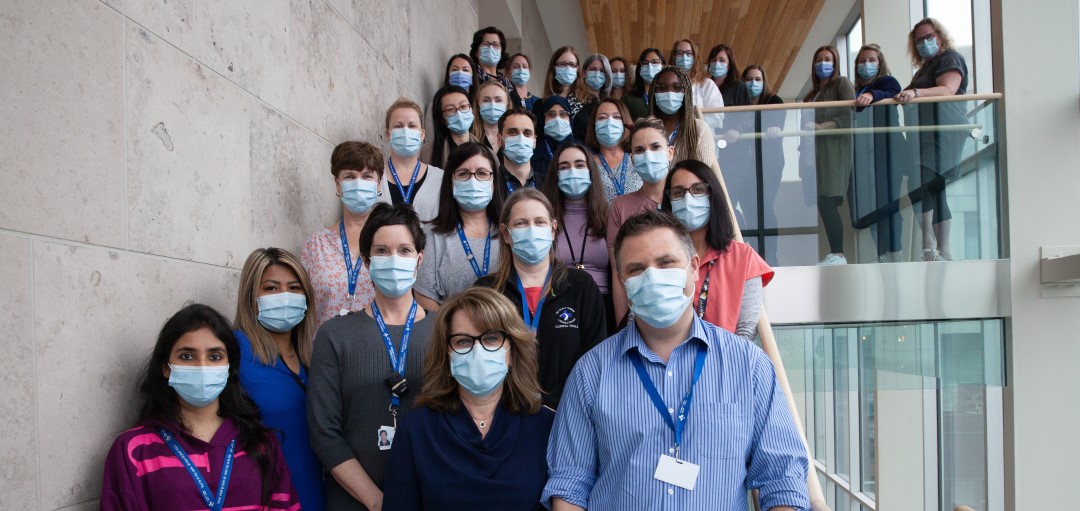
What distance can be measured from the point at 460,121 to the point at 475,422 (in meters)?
2.73

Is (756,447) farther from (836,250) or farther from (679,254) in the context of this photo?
(836,250)

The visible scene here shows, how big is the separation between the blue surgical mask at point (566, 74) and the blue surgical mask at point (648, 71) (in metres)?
0.53

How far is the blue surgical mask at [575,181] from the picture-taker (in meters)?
3.79

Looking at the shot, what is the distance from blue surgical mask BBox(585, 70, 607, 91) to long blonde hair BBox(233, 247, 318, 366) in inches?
155

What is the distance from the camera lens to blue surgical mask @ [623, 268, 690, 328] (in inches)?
89.7

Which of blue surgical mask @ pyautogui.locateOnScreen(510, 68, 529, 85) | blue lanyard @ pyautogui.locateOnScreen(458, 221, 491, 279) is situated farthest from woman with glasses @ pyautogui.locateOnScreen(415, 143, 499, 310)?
blue surgical mask @ pyautogui.locateOnScreen(510, 68, 529, 85)

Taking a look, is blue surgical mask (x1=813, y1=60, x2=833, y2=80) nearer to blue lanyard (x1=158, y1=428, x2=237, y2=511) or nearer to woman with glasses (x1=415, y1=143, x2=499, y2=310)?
woman with glasses (x1=415, y1=143, x2=499, y2=310)

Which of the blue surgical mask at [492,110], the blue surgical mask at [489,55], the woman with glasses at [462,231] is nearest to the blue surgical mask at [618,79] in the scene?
the blue surgical mask at [489,55]

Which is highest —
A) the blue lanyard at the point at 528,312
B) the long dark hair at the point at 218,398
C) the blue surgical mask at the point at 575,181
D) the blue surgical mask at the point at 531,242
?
the blue surgical mask at the point at 575,181

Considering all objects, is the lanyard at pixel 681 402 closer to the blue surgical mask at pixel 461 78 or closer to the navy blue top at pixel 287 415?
the navy blue top at pixel 287 415

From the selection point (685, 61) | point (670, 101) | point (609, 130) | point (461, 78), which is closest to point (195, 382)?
point (609, 130)

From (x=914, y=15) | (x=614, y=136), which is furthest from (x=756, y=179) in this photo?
(x=914, y=15)

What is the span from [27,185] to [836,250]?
17.9 ft

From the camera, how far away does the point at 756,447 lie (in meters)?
2.15
